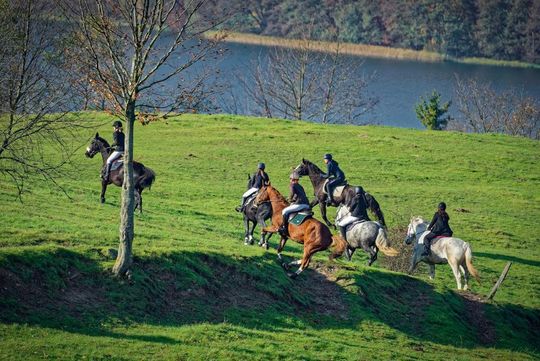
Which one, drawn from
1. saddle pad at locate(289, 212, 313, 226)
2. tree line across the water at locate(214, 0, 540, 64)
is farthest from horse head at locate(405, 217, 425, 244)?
tree line across the water at locate(214, 0, 540, 64)

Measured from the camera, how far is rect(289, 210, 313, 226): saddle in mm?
26469

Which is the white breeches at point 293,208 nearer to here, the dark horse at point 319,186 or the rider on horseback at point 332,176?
the dark horse at point 319,186

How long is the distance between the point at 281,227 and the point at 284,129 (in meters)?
32.8

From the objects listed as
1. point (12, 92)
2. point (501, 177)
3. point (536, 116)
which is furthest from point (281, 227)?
point (536, 116)

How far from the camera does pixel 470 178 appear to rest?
5119cm

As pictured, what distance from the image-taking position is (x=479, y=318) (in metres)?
27.3

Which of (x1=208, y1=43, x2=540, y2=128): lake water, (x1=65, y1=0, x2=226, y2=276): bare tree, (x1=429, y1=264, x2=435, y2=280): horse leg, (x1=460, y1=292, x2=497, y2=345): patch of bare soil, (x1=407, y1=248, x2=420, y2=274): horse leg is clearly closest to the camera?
(x1=65, y1=0, x2=226, y2=276): bare tree

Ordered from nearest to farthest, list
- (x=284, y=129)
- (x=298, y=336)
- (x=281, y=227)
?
1. (x=298, y=336)
2. (x=281, y=227)
3. (x=284, y=129)

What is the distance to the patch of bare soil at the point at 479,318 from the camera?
26080 mm

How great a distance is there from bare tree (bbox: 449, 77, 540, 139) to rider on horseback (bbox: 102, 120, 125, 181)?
5816cm

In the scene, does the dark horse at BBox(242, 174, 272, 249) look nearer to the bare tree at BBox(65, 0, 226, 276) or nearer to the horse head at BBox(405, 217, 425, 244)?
the horse head at BBox(405, 217, 425, 244)

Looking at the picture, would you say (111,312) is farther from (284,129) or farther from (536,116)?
(536,116)

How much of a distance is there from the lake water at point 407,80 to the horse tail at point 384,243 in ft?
211

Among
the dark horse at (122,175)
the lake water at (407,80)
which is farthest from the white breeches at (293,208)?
the lake water at (407,80)
